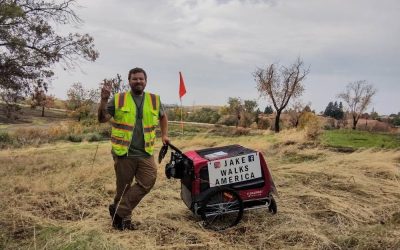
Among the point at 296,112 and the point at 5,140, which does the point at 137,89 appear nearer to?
the point at 5,140

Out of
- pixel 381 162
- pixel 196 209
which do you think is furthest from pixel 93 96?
pixel 196 209

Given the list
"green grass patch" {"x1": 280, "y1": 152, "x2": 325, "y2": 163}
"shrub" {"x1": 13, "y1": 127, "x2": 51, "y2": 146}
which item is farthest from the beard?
"shrub" {"x1": 13, "y1": 127, "x2": 51, "y2": 146}

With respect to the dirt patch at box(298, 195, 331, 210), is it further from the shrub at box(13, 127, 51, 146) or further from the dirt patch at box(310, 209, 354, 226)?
the shrub at box(13, 127, 51, 146)

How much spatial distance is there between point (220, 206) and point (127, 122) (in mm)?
1556

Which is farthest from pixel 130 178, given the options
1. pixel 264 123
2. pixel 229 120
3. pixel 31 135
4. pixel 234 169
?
pixel 229 120

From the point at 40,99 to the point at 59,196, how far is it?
7643 millimetres

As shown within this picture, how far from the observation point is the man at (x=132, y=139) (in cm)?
510

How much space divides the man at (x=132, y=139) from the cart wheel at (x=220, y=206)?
0.76 meters

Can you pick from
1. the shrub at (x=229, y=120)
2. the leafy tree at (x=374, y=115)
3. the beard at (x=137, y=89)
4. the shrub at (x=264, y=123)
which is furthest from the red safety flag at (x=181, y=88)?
the leafy tree at (x=374, y=115)

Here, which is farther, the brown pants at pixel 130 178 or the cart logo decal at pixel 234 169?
the cart logo decal at pixel 234 169

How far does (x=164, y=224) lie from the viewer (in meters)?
5.50

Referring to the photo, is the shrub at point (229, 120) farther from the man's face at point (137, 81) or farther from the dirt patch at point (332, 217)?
the man's face at point (137, 81)

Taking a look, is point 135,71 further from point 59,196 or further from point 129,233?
point 59,196

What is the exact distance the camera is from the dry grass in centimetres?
476
